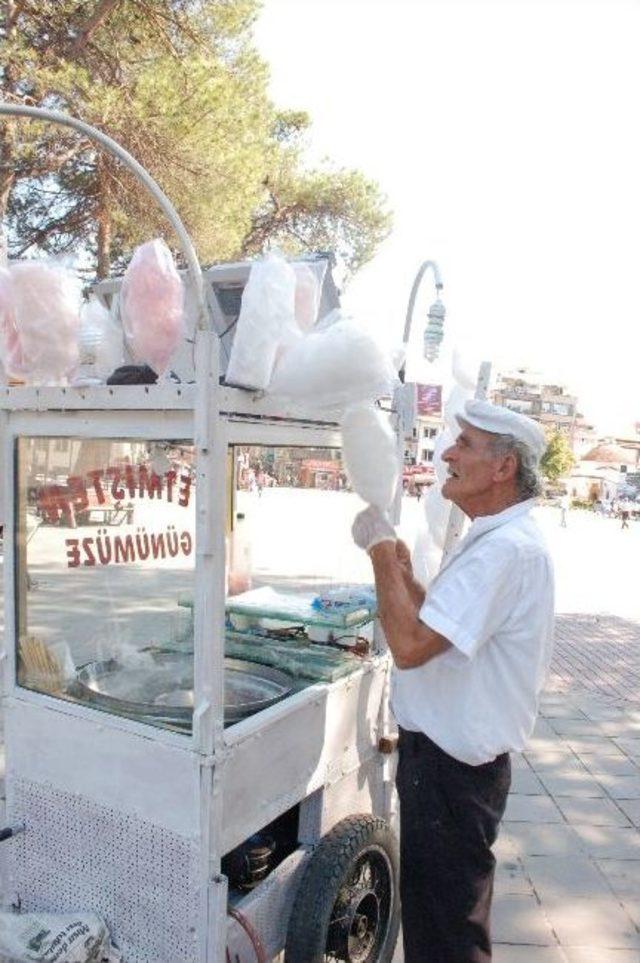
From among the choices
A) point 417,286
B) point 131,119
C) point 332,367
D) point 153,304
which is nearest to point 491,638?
point 332,367

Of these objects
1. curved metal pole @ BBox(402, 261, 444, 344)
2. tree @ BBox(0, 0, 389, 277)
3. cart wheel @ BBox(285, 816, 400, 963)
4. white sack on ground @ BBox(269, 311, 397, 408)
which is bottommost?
cart wheel @ BBox(285, 816, 400, 963)

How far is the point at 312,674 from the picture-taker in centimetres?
211

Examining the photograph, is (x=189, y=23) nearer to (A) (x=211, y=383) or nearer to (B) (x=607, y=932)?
(A) (x=211, y=383)

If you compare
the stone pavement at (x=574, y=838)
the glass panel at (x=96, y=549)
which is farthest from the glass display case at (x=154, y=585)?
the stone pavement at (x=574, y=838)

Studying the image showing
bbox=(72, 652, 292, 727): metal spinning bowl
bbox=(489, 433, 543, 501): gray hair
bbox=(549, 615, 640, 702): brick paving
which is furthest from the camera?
bbox=(549, 615, 640, 702): brick paving

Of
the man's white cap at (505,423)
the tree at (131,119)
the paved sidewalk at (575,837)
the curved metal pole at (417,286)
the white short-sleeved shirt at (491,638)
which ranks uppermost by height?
the tree at (131,119)

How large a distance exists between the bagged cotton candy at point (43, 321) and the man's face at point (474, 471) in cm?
100

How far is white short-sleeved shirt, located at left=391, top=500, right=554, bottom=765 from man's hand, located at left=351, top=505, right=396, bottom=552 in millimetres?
182

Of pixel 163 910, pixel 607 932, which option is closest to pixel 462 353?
pixel 163 910

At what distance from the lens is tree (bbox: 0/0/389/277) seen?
9062mm

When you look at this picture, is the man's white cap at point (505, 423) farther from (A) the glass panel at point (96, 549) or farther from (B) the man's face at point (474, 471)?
(A) the glass panel at point (96, 549)

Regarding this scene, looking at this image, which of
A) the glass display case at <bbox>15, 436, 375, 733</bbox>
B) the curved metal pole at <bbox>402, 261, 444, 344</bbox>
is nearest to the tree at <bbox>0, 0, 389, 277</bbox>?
the curved metal pole at <bbox>402, 261, 444, 344</bbox>

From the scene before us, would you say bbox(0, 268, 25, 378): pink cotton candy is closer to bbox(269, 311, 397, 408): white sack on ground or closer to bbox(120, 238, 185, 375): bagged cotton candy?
bbox(120, 238, 185, 375): bagged cotton candy

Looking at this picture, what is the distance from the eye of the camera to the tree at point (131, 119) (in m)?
9.06
